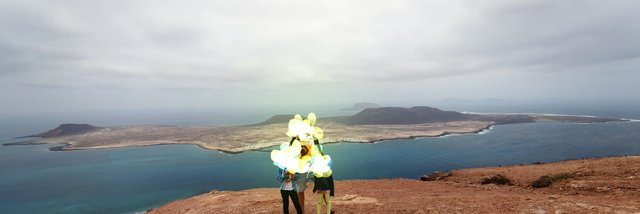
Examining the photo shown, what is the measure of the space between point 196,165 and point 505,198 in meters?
100

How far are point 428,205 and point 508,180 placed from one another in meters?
12.3

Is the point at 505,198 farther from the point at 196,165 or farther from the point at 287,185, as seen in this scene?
the point at 196,165

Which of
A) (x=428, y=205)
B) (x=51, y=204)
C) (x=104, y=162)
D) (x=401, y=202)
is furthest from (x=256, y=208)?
(x=104, y=162)

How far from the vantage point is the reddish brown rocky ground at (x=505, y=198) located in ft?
39.0

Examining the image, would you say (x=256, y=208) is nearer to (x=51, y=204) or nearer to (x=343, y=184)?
(x=343, y=184)

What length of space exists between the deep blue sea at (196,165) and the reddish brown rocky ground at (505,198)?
54300 mm

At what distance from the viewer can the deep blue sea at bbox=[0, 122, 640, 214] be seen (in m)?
69.4

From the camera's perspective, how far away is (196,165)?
99188mm

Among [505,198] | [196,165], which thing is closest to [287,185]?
[505,198]

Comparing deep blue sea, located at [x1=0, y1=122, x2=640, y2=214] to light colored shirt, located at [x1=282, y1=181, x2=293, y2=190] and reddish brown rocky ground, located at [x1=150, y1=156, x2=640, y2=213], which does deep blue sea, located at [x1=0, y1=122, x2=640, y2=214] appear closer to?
reddish brown rocky ground, located at [x1=150, y1=156, x2=640, y2=213]

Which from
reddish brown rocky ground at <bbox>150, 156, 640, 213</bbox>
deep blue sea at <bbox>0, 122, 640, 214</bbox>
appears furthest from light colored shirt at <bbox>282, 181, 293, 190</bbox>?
deep blue sea at <bbox>0, 122, 640, 214</bbox>

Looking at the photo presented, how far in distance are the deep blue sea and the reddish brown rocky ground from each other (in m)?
54.3

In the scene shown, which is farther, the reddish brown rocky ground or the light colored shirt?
the reddish brown rocky ground

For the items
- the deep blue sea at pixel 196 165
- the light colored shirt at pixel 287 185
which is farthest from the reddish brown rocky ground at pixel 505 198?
the deep blue sea at pixel 196 165
